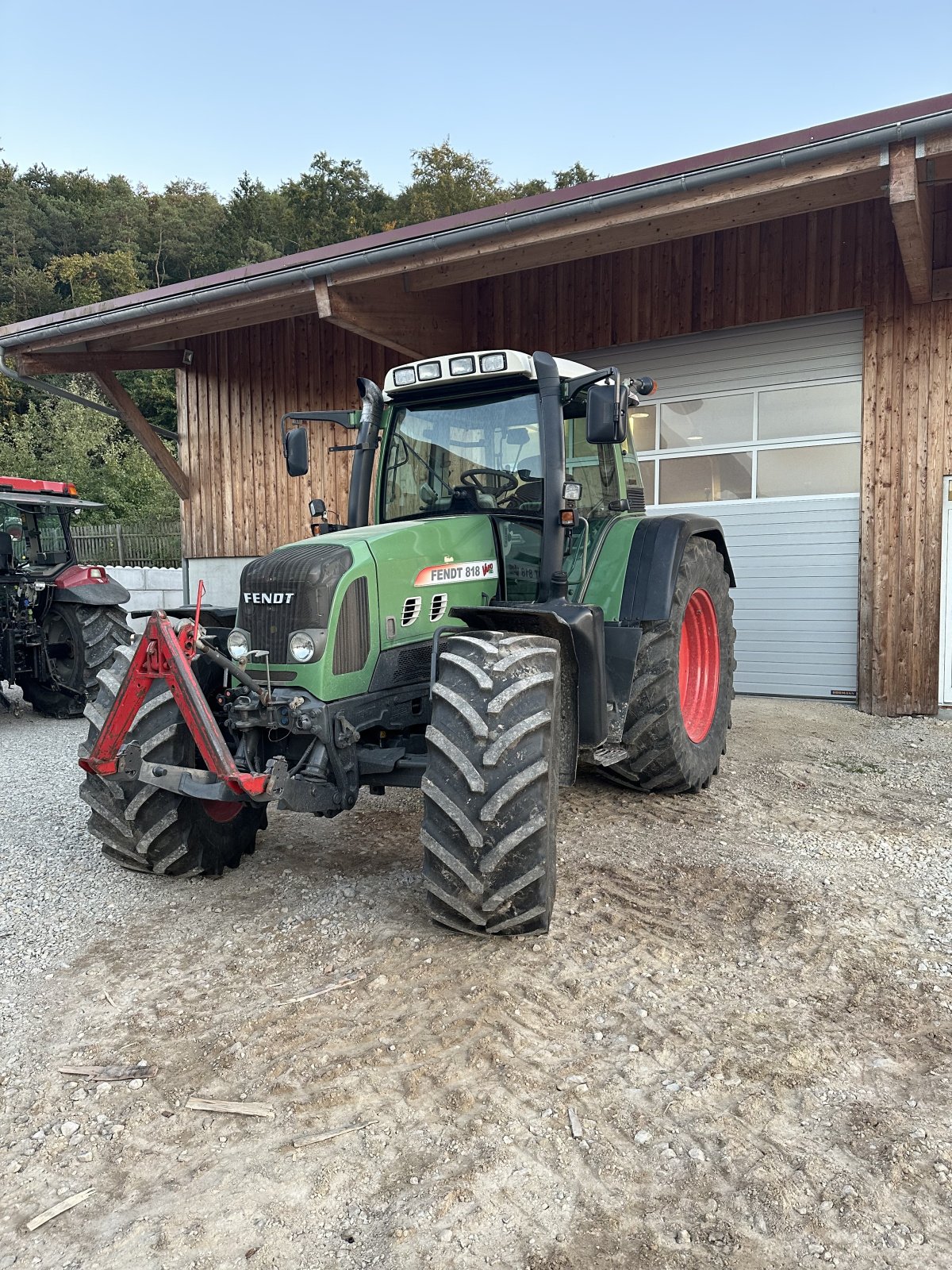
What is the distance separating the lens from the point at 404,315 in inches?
351

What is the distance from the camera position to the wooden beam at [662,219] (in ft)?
19.6

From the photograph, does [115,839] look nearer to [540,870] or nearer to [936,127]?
[540,870]

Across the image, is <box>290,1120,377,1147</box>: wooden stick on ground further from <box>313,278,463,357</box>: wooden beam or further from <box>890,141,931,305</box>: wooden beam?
<box>313,278,463,357</box>: wooden beam

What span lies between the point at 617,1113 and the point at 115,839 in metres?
2.39

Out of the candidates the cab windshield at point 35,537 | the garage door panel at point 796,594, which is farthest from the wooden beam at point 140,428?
Answer: the garage door panel at point 796,594

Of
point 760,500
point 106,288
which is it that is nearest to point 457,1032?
point 760,500

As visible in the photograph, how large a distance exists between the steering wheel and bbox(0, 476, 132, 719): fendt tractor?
509 cm

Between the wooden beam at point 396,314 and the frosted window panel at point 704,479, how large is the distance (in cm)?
284

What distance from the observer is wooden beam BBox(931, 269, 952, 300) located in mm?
7066

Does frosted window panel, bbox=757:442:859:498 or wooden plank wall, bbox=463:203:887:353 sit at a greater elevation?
wooden plank wall, bbox=463:203:887:353

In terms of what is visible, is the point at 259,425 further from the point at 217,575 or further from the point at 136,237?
the point at 136,237

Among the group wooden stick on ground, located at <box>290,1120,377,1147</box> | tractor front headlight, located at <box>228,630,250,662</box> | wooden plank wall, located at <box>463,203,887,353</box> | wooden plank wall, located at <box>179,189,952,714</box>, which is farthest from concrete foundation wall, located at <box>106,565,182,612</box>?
wooden stick on ground, located at <box>290,1120,377,1147</box>

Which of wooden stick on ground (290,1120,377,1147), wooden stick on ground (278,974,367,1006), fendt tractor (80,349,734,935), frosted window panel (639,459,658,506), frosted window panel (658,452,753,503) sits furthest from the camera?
frosted window panel (639,459,658,506)

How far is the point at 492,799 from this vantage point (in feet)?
9.33
